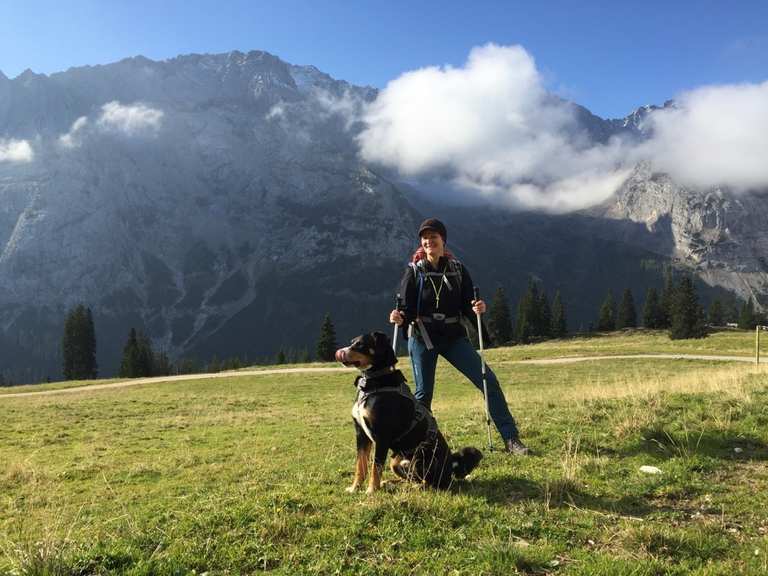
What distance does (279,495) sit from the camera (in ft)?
21.3

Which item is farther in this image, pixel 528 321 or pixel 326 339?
pixel 528 321

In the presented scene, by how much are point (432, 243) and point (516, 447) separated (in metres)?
3.53

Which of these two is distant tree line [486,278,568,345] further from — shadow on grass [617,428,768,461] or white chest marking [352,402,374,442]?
white chest marking [352,402,374,442]

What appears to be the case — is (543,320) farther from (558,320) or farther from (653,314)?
(653,314)

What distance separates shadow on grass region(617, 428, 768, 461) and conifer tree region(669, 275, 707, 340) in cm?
9461

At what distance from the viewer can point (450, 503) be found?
19.5ft

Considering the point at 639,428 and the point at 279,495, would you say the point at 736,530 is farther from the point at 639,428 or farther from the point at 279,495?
the point at 279,495

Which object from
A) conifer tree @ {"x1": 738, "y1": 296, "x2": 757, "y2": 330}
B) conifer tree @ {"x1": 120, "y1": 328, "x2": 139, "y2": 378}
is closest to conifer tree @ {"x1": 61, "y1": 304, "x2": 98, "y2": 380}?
conifer tree @ {"x1": 120, "y1": 328, "x2": 139, "y2": 378}

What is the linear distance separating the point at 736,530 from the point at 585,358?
47320mm

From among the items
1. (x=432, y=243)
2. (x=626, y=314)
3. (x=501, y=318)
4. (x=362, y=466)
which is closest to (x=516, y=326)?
(x=501, y=318)

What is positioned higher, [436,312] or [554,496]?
[436,312]

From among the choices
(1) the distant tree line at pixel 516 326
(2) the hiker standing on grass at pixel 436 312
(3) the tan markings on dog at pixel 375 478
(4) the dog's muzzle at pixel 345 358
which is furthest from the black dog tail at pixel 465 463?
(1) the distant tree line at pixel 516 326

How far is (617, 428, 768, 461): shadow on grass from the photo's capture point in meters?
8.02

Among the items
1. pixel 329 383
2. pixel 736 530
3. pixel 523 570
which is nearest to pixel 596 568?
pixel 523 570
